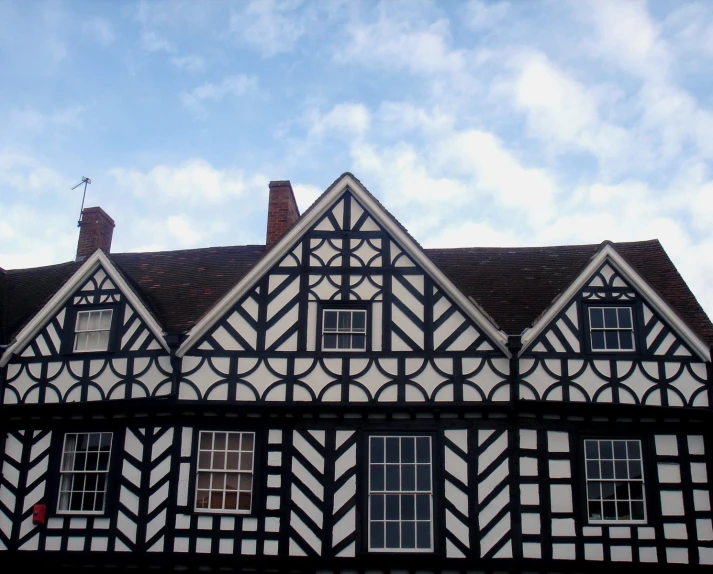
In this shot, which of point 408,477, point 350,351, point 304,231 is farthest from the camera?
point 304,231

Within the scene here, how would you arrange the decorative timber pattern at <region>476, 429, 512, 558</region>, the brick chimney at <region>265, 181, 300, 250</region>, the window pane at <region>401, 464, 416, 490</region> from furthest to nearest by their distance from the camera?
the brick chimney at <region>265, 181, 300, 250</region> < the window pane at <region>401, 464, 416, 490</region> < the decorative timber pattern at <region>476, 429, 512, 558</region>

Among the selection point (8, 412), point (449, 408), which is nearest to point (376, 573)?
point (449, 408)

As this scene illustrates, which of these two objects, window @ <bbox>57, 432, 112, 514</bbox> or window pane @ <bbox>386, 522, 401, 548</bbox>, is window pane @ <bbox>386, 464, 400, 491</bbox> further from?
window @ <bbox>57, 432, 112, 514</bbox>

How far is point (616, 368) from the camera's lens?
14.5m

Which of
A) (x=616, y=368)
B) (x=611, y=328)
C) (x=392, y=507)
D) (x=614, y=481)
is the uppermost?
(x=611, y=328)

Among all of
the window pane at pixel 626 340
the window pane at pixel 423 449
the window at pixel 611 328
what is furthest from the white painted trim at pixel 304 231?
the window pane at pixel 626 340

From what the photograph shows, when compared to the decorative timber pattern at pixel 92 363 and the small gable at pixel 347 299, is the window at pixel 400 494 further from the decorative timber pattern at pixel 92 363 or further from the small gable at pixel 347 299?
the decorative timber pattern at pixel 92 363

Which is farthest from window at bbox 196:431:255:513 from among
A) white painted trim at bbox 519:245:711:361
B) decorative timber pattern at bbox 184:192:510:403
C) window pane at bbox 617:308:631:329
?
window pane at bbox 617:308:631:329

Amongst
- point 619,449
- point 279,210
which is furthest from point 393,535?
point 279,210

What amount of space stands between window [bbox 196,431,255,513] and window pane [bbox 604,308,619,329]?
7.40 meters

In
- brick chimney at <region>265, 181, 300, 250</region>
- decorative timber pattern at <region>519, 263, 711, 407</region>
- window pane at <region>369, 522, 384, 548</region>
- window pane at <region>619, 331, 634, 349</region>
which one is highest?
brick chimney at <region>265, 181, 300, 250</region>

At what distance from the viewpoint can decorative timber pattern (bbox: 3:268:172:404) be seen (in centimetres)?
1502

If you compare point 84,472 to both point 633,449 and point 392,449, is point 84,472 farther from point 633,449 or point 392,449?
point 633,449

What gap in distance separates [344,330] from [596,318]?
5.11 metres
